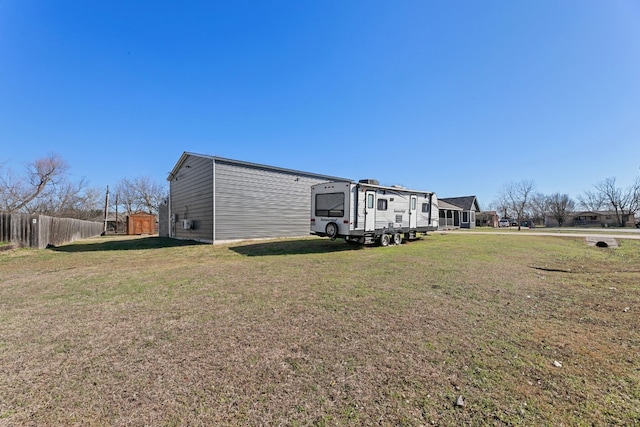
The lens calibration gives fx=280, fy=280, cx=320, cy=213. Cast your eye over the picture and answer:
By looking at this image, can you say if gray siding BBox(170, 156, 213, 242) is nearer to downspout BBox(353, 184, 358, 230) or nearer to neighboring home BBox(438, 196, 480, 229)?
downspout BBox(353, 184, 358, 230)

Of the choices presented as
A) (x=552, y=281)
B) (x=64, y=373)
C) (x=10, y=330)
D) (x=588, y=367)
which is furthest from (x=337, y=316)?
(x=552, y=281)

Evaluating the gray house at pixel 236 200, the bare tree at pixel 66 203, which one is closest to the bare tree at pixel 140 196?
the bare tree at pixel 66 203

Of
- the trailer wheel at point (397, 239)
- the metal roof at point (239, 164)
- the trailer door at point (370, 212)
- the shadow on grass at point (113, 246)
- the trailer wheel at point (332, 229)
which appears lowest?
the shadow on grass at point (113, 246)

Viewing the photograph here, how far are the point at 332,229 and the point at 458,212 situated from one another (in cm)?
3128

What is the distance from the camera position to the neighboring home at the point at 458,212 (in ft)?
114

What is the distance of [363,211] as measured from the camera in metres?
11.8

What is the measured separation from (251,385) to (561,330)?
12.8 feet

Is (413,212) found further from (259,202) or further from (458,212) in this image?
(458,212)

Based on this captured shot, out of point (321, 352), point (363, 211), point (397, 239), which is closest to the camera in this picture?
point (321, 352)

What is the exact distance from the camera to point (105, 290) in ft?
18.4

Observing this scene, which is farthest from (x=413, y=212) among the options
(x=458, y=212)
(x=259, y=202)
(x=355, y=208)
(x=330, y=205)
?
(x=458, y=212)

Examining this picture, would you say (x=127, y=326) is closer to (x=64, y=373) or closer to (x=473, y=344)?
(x=64, y=373)

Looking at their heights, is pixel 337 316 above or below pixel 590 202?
below

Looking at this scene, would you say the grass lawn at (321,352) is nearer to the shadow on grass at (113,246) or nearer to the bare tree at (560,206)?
the shadow on grass at (113,246)
